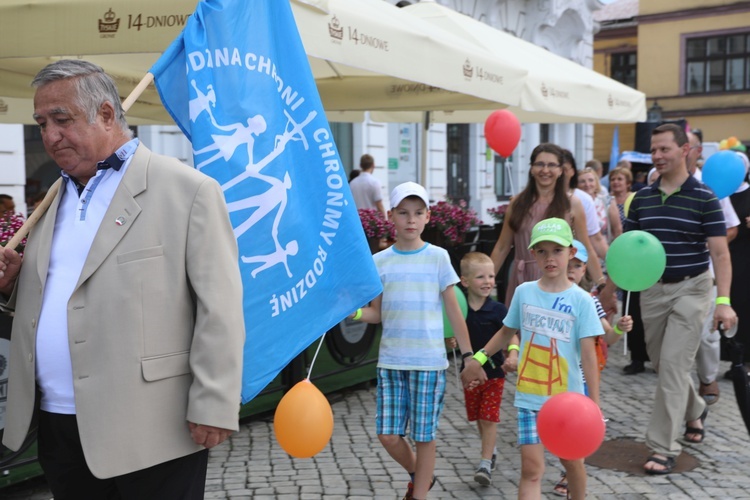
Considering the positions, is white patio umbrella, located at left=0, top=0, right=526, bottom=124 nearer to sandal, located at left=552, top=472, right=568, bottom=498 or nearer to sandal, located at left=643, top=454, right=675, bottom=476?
sandal, located at left=552, top=472, right=568, bottom=498

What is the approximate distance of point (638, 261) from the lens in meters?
4.88

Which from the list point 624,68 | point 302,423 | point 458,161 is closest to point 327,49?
point 302,423

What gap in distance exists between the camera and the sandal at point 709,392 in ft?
22.4

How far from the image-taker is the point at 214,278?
8.27 ft

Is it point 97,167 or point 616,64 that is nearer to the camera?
point 97,167

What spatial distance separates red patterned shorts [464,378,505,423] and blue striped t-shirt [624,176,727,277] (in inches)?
51.3

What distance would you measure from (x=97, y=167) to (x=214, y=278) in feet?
1.59

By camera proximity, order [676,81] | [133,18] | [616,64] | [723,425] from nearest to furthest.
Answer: [133,18] < [723,425] < [676,81] < [616,64]

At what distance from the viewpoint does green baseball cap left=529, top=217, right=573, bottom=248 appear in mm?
4137

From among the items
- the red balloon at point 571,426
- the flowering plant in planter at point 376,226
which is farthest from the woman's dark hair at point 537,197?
the red balloon at point 571,426

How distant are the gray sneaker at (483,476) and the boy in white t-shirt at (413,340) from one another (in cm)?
50

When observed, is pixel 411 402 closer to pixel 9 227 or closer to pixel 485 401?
pixel 485 401

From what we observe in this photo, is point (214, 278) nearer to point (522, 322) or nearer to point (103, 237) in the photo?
point (103, 237)

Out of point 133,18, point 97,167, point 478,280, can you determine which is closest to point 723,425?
point 478,280
